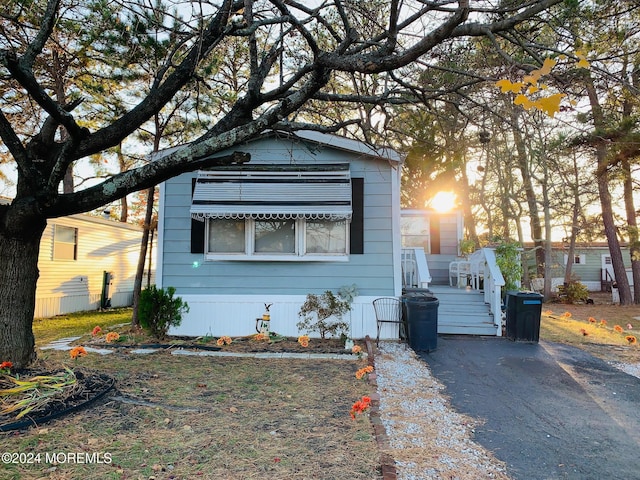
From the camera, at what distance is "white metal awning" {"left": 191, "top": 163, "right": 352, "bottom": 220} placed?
263 inches

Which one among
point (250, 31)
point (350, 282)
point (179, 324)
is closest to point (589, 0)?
point (250, 31)

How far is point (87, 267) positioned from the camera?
12789 millimetres

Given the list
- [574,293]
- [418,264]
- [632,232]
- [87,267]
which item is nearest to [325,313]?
[418,264]

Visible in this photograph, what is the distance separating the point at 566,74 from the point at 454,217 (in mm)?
6227

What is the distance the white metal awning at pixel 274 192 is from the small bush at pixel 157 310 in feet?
5.10

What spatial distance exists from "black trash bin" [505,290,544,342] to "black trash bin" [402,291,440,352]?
1.74 metres

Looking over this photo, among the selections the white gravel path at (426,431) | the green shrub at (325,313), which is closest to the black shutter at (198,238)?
the green shrub at (325,313)

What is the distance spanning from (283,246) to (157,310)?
8.16ft

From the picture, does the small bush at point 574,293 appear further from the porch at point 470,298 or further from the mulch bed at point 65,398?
the mulch bed at point 65,398

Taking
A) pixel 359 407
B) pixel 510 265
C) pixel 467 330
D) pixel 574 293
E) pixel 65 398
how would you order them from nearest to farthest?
pixel 359 407, pixel 65 398, pixel 467 330, pixel 510 265, pixel 574 293

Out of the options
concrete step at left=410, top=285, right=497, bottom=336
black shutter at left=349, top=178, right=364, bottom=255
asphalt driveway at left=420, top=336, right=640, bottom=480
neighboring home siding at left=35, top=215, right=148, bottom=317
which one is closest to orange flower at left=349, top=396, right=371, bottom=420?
asphalt driveway at left=420, top=336, right=640, bottom=480

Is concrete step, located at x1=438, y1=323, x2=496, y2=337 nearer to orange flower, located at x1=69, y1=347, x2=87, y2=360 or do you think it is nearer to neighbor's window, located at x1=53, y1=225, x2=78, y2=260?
orange flower, located at x1=69, y1=347, x2=87, y2=360

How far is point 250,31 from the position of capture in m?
4.26

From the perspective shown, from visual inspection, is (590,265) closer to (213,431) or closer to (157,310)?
(157,310)
